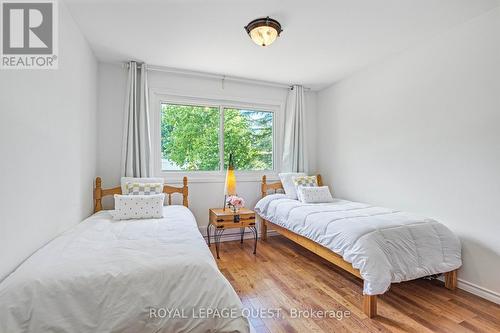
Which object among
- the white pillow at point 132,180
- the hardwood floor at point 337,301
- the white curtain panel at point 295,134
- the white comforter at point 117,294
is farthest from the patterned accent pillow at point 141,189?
the white curtain panel at point 295,134

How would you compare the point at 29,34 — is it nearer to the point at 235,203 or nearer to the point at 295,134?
the point at 235,203

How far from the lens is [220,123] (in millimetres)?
3760

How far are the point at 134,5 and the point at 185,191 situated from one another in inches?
81.6

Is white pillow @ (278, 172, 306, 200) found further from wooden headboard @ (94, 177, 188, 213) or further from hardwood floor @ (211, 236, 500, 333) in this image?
wooden headboard @ (94, 177, 188, 213)

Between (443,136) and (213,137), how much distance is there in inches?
109

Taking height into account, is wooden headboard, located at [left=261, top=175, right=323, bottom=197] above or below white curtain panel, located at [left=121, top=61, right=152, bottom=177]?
below

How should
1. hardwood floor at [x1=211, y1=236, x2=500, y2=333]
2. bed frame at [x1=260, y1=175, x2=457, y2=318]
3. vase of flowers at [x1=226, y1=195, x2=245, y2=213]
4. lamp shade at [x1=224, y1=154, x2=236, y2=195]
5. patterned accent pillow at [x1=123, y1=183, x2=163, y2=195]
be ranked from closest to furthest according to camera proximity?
hardwood floor at [x1=211, y1=236, x2=500, y2=333] → bed frame at [x1=260, y1=175, x2=457, y2=318] → patterned accent pillow at [x1=123, y1=183, x2=163, y2=195] → vase of flowers at [x1=226, y1=195, x2=245, y2=213] → lamp shade at [x1=224, y1=154, x2=236, y2=195]

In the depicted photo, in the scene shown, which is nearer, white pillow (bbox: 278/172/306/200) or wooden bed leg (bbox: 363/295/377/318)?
wooden bed leg (bbox: 363/295/377/318)

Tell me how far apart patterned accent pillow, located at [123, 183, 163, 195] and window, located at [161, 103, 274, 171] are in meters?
0.55

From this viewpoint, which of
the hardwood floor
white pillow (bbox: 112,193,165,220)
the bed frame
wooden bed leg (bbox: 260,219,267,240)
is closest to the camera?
the hardwood floor

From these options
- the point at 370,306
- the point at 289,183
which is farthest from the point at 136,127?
the point at 370,306

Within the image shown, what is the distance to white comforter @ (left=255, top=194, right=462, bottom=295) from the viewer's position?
1.88 meters

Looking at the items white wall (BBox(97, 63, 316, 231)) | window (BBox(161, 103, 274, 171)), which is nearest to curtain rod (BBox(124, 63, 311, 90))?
white wall (BBox(97, 63, 316, 231))

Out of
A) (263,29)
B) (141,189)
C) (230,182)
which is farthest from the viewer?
(230,182)
